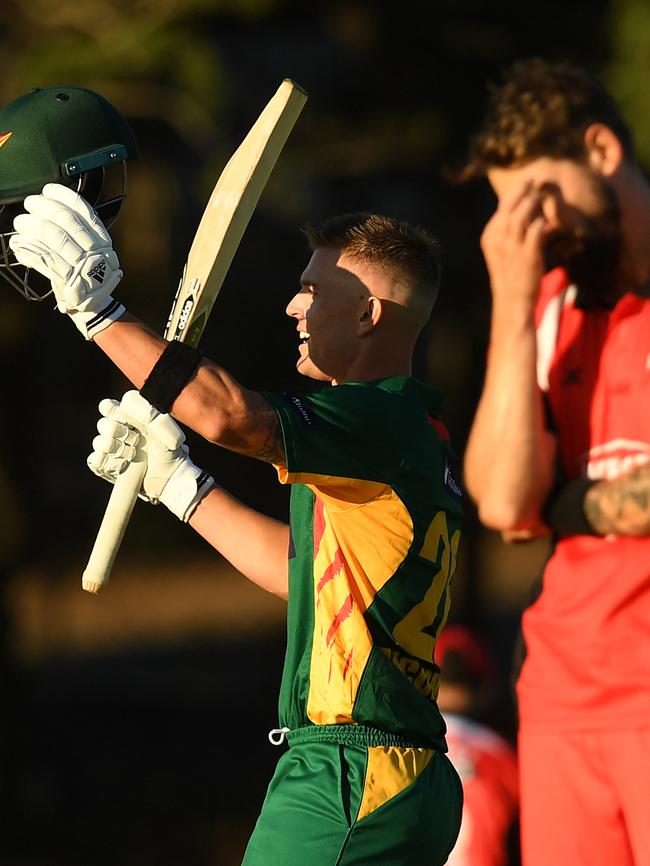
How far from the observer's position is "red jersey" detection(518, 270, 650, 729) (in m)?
3.64

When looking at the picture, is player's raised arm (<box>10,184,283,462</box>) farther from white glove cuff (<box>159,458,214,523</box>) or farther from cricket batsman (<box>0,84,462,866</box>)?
white glove cuff (<box>159,458,214,523</box>)

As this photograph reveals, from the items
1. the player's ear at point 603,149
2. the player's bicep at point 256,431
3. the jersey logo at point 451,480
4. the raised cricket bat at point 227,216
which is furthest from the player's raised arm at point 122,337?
the player's ear at point 603,149

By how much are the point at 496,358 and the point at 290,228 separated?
7546 millimetres

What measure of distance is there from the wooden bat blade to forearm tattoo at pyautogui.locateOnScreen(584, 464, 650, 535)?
102 centimetres

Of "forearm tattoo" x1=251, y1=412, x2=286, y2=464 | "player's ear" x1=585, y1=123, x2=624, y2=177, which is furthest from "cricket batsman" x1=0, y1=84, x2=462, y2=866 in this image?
"player's ear" x1=585, y1=123, x2=624, y2=177

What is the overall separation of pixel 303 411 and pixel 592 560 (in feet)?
2.68

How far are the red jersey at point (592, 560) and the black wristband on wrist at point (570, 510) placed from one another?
5 centimetres

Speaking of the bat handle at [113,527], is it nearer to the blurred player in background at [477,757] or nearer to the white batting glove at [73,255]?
the white batting glove at [73,255]

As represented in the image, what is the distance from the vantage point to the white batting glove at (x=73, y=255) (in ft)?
11.4

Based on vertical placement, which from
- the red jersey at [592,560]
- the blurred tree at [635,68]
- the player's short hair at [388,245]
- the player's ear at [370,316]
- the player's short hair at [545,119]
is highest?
the blurred tree at [635,68]

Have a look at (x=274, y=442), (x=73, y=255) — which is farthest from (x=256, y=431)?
(x=73, y=255)

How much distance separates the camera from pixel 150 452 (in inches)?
157

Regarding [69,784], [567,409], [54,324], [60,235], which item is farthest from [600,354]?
[54,324]

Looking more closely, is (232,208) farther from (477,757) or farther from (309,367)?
(477,757)
